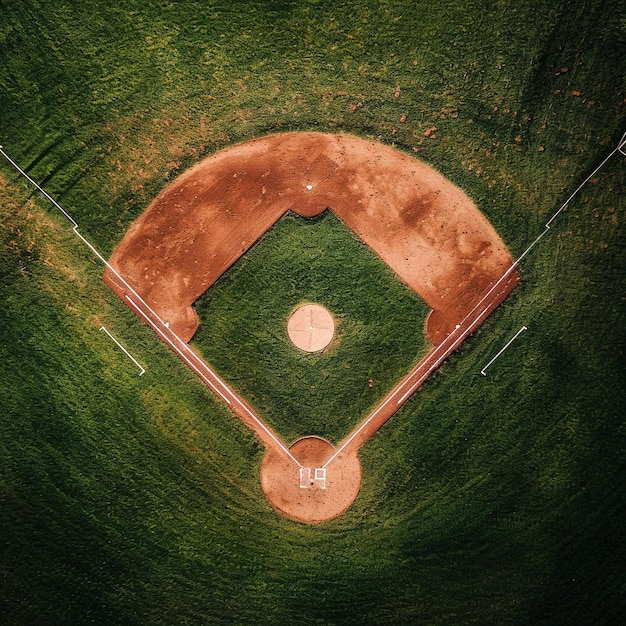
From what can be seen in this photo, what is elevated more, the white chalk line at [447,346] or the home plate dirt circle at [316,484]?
the white chalk line at [447,346]

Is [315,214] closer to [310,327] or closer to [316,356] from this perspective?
[310,327]

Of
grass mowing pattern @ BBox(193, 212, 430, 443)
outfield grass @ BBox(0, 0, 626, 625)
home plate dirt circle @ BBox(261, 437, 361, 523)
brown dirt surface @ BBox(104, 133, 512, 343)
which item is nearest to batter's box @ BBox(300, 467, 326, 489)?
home plate dirt circle @ BBox(261, 437, 361, 523)

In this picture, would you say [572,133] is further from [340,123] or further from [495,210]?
[340,123]

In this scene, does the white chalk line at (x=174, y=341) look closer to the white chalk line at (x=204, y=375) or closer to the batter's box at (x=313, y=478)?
the white chalk line at (x=204, y=375)

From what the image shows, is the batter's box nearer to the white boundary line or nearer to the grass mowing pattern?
the white boundary line

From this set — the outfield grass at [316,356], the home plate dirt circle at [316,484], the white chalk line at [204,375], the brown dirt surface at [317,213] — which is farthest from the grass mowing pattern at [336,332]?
the home plate dirt circle at [316,484]

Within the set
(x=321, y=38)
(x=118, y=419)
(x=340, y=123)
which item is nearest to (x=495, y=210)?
(x=340, y=123)
